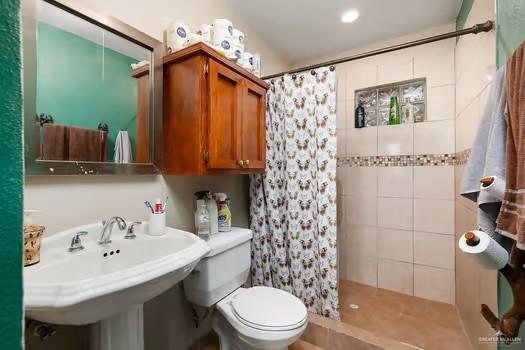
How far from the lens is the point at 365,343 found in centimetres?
143

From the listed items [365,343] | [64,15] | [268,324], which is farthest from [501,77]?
[64,15]

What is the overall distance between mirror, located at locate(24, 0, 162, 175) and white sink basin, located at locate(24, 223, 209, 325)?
0.96ft

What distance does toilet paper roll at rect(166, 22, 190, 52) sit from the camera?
126 cm

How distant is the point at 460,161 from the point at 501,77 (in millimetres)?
1177

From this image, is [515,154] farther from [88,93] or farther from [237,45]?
[88,93]

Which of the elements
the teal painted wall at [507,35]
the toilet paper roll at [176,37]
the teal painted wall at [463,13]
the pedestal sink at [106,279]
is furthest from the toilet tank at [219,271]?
the teal painted wall at [463,13]

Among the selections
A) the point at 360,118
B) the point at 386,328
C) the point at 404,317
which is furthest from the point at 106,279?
the point at 360,118

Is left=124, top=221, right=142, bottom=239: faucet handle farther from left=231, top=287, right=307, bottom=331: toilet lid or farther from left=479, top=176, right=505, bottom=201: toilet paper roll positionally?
left=479, top=176, right=505, bottom=201: toilet paper roll

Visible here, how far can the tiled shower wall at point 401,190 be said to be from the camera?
196 cm

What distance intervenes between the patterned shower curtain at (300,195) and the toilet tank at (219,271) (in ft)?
1.32

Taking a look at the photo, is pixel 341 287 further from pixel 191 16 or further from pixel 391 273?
pixel 191 16

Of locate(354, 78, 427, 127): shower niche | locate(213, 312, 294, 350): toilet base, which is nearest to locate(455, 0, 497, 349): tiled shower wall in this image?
locate(354, 78, 427, 127): shower niche

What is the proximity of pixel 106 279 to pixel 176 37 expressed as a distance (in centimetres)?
118

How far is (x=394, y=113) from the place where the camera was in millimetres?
2162
